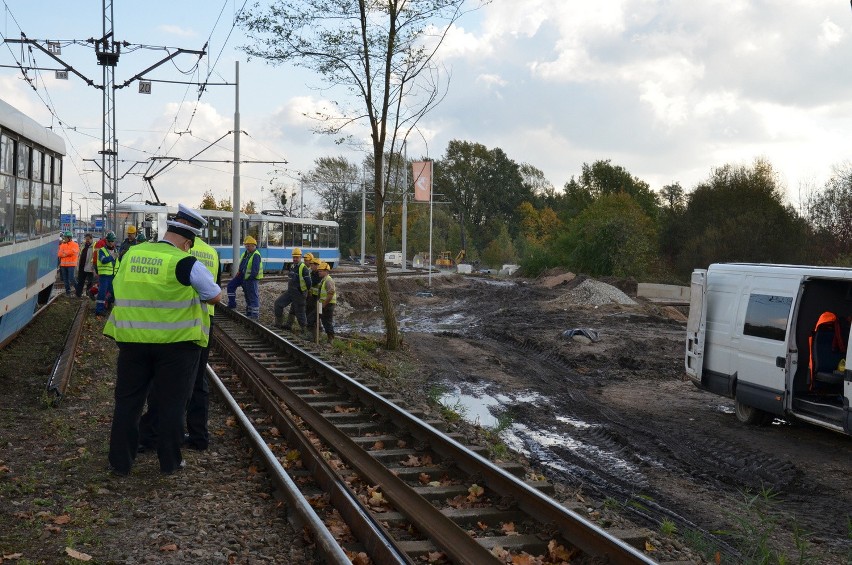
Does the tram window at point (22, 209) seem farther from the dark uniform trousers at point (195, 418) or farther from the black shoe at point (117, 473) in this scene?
the black shoe at point (117, 473)

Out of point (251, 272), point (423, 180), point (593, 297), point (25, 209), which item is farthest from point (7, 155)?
point (593, 297)

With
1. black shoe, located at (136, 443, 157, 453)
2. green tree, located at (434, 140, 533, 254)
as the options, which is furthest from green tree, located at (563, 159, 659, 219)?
black shoe, located at (136, 443, 157, 453)

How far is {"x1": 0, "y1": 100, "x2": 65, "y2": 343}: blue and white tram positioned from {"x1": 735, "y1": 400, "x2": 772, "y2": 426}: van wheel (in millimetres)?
10632

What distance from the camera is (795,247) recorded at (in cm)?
4838

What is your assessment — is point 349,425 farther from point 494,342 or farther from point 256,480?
point 494,342

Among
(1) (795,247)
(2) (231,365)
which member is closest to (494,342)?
(2) (231,365)

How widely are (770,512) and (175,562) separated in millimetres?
6253

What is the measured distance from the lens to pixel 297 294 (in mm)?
20078

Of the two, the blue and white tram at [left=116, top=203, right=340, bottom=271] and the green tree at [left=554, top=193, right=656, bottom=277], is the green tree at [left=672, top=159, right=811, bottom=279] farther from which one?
the blue and white tram at [left=116, top=203, right=340, bottom=271]

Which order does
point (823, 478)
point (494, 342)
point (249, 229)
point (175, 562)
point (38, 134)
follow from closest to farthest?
point (175, 562), point (823, 478), point (38, 134), point (494, 342), point (249, 229)

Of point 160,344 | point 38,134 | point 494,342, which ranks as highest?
point 38,134

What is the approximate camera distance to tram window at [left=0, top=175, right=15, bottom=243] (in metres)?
11.2

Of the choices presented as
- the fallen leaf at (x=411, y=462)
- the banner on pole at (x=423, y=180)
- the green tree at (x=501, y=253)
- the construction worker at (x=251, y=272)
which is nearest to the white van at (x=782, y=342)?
the fallen leaf at (x=411, y=462)

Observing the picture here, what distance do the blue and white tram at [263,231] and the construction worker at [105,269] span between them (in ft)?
59.6
